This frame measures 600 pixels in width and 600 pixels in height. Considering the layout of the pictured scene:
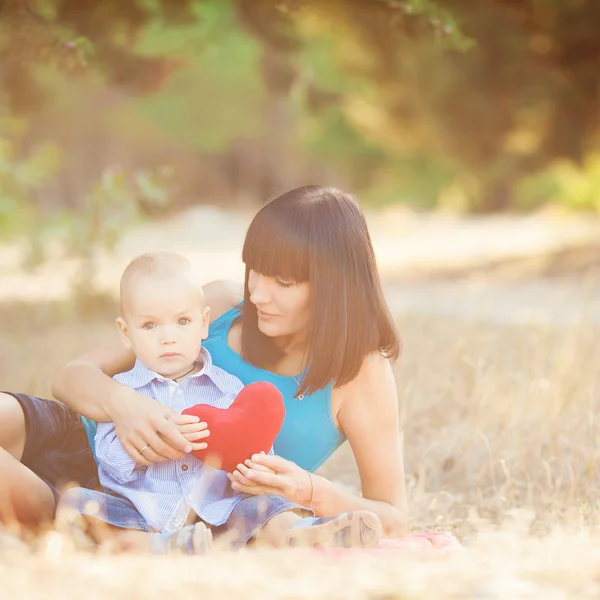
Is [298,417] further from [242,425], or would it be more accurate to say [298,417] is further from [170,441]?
[170,441]

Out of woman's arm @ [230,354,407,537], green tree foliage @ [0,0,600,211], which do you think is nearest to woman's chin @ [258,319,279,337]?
woman's arm @ [230,354,407,537]

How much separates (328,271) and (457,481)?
148cm

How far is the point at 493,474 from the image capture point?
3.74 meters

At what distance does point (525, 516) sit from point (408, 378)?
1.63 m

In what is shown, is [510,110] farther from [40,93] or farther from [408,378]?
[408,378]

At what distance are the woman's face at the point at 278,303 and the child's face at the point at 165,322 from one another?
0.15m

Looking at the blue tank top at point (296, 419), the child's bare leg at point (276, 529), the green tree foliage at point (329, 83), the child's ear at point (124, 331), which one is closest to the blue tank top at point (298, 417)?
the blue tank top at point (296, 419)

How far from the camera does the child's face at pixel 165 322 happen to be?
264 centimetres

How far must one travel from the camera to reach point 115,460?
8.55 feet

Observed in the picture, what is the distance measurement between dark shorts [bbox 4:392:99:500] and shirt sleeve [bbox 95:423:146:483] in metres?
0.13

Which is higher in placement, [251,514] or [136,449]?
[136,449]

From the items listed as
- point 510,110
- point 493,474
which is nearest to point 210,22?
point 510,110

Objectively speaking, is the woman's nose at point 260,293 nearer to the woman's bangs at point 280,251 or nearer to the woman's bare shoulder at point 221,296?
the woman's bangs at point 280,251

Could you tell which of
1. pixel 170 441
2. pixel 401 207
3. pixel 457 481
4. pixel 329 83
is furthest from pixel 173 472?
pixel 401 207
